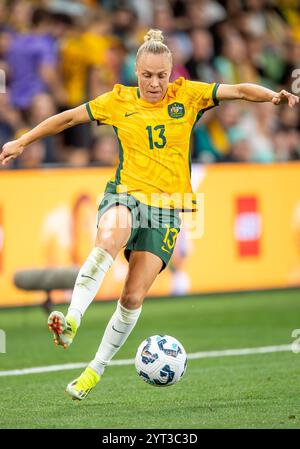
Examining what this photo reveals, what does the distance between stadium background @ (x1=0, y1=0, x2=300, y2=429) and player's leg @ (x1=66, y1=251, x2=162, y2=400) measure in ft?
4.63

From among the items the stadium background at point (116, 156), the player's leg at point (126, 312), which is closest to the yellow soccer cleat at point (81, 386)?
the player's leg at point (126, 312)

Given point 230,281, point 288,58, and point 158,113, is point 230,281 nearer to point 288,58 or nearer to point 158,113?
point 288,58

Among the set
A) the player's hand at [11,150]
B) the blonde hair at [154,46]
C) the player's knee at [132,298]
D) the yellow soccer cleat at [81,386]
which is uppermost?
the blonde hair at [154,46]

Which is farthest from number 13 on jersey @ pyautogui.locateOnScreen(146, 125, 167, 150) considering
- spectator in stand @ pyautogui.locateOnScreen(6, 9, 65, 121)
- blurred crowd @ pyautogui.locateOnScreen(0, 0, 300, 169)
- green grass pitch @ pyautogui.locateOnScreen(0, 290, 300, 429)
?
spectator in stand @ pyautogui.locateOnScreen(6, 9, 65, 121)

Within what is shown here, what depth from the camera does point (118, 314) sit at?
791cm

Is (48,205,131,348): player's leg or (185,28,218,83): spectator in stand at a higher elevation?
(185,28,218,83): spectator in stand

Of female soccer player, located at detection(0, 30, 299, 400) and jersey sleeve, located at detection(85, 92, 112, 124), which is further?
jersey sleeve, located at detection(85, 92, 112, 124)

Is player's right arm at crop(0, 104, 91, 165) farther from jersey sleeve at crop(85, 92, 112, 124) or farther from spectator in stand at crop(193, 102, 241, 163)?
spectator in stand at crop(193, 102, 241, 163)

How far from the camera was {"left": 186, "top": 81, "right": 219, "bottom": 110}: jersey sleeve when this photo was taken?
312 inches

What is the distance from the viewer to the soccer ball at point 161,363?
7.68 metres

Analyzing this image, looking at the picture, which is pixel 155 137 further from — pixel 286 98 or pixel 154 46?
pixel 286 98

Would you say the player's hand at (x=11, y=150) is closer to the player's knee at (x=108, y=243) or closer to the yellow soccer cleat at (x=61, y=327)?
the player's knee at (x=108, y=243)

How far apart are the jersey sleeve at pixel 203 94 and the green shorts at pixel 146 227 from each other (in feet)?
2.53

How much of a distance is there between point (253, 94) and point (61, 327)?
2.04 metres
